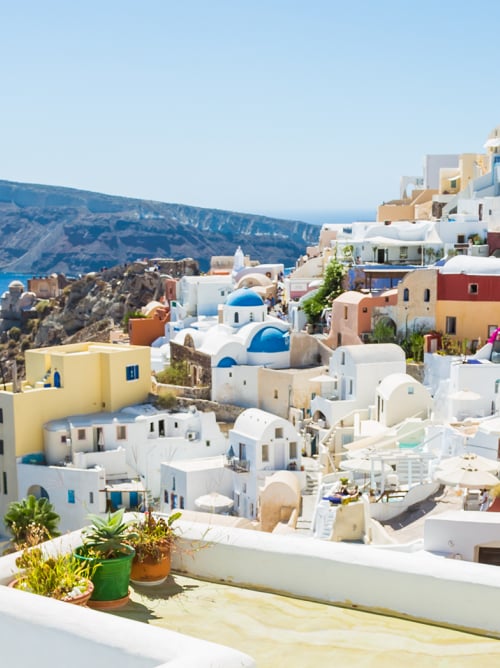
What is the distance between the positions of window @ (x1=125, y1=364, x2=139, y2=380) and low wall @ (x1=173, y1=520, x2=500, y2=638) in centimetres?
2386

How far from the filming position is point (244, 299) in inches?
1374

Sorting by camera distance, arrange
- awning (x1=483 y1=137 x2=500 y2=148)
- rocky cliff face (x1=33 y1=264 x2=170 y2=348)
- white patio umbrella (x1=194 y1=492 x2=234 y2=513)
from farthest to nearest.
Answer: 1. rocky cliff face (x1=33 y1=264 x2=170 y2=348)
2. awning (x1=483 y1=137 x2=500 y2=148)
3. white patio umbrella (x1=194 y1=492 x2=234 y2=513)

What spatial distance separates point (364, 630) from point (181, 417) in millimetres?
23648

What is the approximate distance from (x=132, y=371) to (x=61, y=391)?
2.60 metres

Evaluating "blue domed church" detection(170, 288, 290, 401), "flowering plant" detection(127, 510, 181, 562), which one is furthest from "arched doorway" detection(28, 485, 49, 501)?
"flowering plant" detection(127, 510, 181, 562)

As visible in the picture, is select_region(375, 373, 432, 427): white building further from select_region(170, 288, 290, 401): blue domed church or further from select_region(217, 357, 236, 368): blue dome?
select_region(217, 357, 236, 368): blue dome

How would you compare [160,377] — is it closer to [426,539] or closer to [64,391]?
[64,391]

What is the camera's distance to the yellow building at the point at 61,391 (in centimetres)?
2698

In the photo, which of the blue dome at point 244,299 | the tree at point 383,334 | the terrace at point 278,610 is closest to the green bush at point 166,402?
the blue dome at point 244,299

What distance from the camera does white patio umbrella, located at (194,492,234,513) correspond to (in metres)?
24.8

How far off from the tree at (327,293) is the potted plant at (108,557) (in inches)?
1166

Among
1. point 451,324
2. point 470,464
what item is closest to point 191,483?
point 451,324

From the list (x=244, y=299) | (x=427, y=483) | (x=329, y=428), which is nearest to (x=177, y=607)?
(x=427, y=483)

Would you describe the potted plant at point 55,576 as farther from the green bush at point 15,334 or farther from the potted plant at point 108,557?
the green bush at point 15,334
